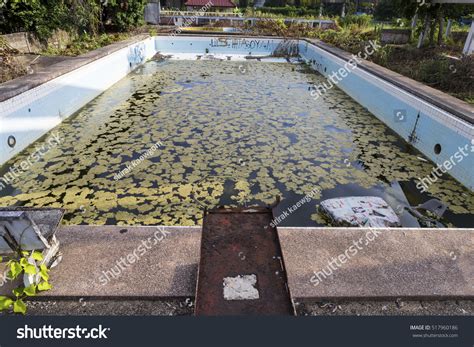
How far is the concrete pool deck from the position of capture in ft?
5.93

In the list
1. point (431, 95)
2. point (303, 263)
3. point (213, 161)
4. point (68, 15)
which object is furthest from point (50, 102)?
point (431, 95)

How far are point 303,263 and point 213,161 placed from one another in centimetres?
215

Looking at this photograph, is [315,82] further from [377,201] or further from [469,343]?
[469,343]

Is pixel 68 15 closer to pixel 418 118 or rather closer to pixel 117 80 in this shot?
pixel 117 80

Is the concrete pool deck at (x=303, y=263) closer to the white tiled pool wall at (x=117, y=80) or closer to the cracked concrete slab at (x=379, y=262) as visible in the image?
the cracked concrete slab at (x=379, y=262)

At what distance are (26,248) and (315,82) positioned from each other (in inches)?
305

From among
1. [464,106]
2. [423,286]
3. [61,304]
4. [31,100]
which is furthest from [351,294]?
[31,100]

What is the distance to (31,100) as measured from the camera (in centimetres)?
433

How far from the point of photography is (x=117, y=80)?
7.67 m

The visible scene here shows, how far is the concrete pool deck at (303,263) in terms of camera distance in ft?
5.93

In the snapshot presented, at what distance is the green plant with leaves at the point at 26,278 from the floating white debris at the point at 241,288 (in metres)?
1.06

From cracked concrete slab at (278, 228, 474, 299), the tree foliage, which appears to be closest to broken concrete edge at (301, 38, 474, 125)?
cracked concrete slab at (278, 228, 474, 299)

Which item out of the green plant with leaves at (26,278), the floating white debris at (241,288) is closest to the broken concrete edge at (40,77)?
the green plant with leaves at (26,278)

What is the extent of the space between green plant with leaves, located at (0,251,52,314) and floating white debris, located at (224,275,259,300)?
106cm
